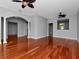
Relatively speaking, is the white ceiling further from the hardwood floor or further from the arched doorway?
the arched doorway

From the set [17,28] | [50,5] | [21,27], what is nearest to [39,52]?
[50,5]

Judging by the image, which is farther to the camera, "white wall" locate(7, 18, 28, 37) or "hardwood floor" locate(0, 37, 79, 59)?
"white wall" locate(7, 18, 28, 37)

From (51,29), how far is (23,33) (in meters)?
4.14

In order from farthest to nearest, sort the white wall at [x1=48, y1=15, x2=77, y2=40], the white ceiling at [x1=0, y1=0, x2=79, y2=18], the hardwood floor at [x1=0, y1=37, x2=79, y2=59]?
the white wall at [x1=48, y1=15, x2=77, y2=40] → the white ceiling at [x1=0, y1=0, x2=79, y2=18] → the hardwood floor at [x1=0, y1=37, x2=79, y2=59]

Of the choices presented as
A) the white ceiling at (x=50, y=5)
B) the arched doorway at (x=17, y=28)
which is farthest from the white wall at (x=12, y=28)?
the white ceiling at (x=50, y=5)

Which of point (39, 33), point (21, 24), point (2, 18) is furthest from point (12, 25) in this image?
point (2, 18)

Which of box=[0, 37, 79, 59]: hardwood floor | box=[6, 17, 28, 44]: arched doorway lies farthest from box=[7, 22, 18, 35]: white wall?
box=[0, 37, 79, 59]: hardwood floor

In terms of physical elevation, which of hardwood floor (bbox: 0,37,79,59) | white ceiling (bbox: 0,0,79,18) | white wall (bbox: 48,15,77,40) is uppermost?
white ceiling (bbox: 0,0,79,18)

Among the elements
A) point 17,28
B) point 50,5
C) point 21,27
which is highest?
point 50,5

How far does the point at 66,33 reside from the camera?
1073 centimetres

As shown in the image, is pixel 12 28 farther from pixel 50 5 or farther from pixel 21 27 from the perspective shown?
pixel 50 5

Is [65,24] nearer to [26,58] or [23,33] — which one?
[23,33]

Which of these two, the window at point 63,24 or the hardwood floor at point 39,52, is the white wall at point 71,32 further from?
the hardwood floor at point 39,52

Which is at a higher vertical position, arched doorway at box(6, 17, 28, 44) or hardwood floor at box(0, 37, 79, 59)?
arched doorway at box(6, 17, 28, 44)
